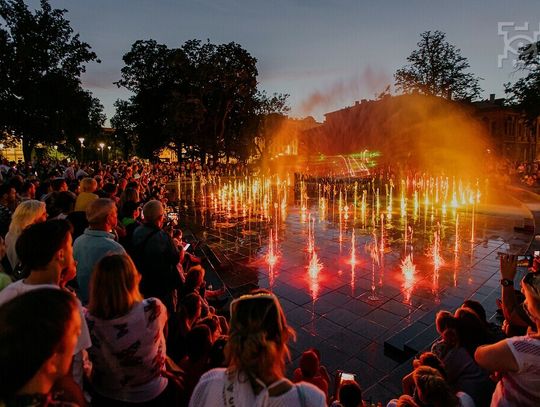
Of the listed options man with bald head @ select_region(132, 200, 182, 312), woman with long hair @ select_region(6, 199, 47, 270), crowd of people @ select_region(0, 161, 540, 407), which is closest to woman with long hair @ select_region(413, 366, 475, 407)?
crowd of people @ select_region(0, 161, 540, 407)

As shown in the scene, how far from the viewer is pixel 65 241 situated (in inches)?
102

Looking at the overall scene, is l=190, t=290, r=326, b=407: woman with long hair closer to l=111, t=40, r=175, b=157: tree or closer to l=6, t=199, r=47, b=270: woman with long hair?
l=6, t=199, r=47, b=270: woman with long hair

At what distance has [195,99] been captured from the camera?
132 ft

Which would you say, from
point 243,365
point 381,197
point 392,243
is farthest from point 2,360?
point 381,197

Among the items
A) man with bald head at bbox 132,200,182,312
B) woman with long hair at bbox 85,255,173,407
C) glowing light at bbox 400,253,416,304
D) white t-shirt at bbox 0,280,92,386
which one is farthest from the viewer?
glowing light at bbox 400,253,416,304

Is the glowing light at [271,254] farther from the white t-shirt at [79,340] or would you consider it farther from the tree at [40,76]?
the tree at [40,76]

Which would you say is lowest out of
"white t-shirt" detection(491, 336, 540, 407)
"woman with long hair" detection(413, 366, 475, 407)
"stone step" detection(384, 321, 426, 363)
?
"stone step" detection(384, 321, 426, 363)

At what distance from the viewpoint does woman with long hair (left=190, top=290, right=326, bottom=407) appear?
64.7 inches

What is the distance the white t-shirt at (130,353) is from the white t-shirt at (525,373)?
2.35m

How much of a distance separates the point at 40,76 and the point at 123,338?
37.7 meters

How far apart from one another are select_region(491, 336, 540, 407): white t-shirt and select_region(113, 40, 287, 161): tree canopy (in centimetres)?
4029

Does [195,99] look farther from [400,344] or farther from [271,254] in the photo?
[400,344]

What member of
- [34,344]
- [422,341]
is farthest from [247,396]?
[422,341]

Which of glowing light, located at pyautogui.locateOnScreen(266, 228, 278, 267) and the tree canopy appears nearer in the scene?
glowing light, located at pyautogui.locateOnScreen(266, 228, 278, 267)
